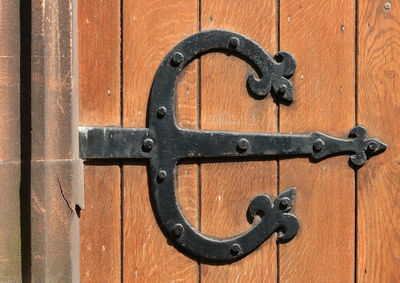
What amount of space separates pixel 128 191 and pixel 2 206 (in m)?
0.21

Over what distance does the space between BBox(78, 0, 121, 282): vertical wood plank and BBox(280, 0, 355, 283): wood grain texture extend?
0.98 ft

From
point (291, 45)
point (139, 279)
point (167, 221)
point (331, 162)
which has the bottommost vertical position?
point (139, 279)

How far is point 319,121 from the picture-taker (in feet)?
3.85

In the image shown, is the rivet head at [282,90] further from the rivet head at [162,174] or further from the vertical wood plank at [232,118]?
the rivet head at [162,174]

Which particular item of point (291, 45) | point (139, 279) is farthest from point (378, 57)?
point (139, 279)

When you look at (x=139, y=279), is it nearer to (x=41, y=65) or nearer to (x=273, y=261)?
(x=273, y=261)

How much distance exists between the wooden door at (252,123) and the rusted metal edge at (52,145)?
0.08 meters

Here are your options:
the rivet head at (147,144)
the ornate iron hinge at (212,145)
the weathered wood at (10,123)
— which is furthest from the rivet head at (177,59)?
the weathered wood at (10,123)

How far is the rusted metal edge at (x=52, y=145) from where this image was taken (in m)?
1.00

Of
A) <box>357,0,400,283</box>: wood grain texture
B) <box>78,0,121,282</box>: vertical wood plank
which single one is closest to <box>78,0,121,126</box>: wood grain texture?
<box>78,0,121,282</box>: vertical wood plank

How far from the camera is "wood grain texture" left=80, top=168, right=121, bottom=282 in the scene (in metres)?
1.11

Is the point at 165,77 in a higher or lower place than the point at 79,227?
higher

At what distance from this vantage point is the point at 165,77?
3.68ft

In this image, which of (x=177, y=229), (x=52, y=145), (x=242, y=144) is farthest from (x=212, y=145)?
(x=52, y=145)
